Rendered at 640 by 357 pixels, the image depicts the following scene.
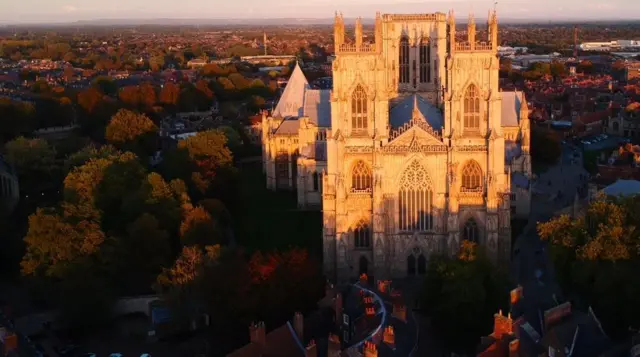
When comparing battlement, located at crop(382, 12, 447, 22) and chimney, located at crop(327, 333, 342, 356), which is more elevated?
battlement, located at crop(382, 12, 447, 22)

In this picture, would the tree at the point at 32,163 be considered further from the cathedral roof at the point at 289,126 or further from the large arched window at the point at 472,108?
the large arched window at the point at 472,108

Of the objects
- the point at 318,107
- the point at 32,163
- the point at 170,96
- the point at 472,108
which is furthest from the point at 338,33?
the point at 170,96

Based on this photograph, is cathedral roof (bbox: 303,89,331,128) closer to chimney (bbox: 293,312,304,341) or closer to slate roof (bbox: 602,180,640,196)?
slate roof (bbox: 602,180,640,196)

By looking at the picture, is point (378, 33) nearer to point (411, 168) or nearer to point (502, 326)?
point (411, 168)

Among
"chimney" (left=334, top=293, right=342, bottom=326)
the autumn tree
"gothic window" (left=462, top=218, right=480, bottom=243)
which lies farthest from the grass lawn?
the autumn tree

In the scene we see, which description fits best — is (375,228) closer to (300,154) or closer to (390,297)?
(390,297)
